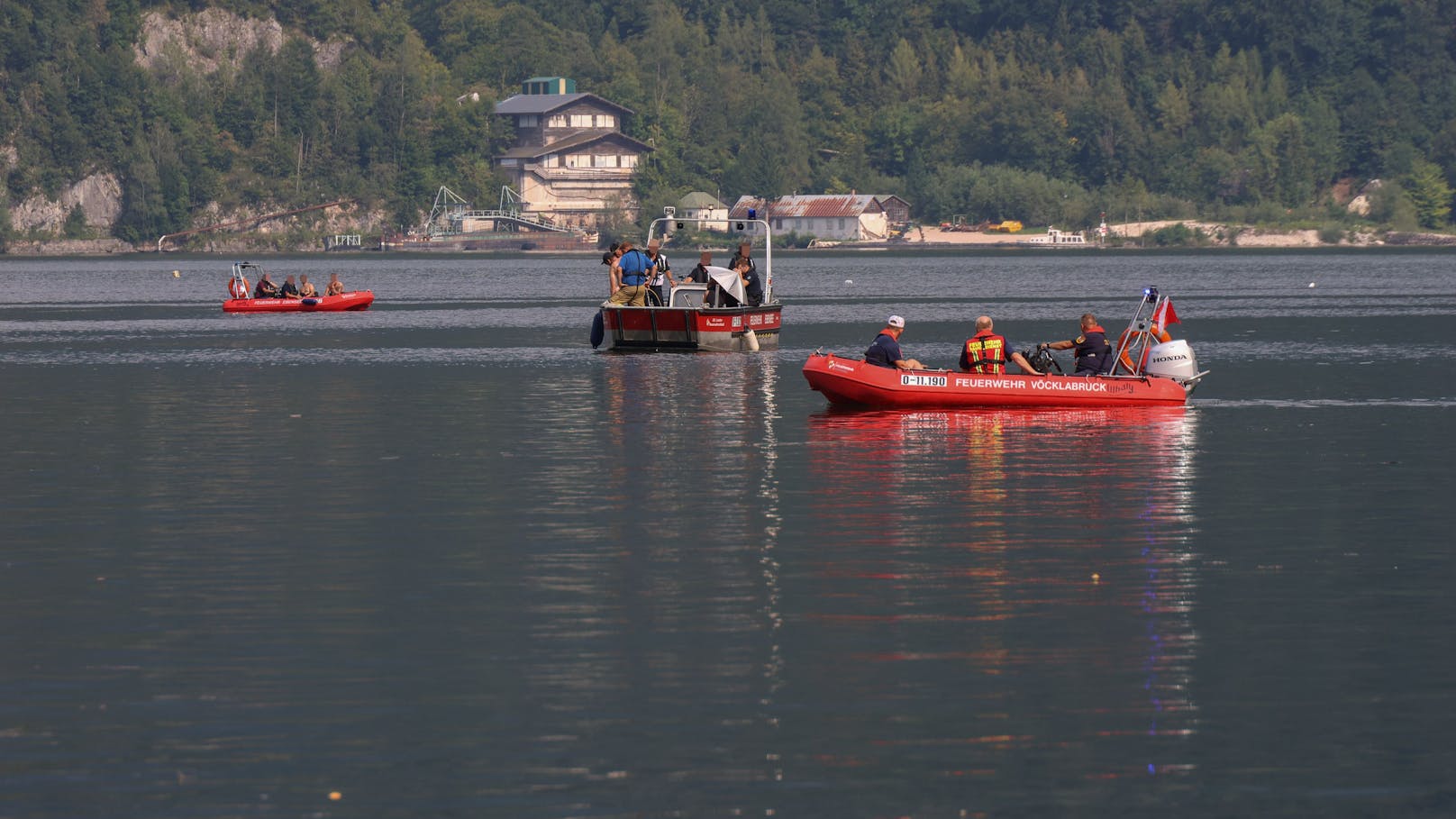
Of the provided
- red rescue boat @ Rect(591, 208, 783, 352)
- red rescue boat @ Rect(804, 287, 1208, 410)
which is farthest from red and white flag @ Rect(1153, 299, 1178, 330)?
red rescue boat @ Rect(591, 208, 783, 352)

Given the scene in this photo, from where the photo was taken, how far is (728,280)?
187 ft

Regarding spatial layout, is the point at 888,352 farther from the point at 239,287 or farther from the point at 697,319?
the point at 239,287

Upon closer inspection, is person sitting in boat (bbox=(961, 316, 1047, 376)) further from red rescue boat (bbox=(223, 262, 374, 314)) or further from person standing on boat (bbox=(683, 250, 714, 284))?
red rescue boat (bbox=(223, 262, 374, 314))

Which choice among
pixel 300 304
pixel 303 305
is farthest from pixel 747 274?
pixel 300 304

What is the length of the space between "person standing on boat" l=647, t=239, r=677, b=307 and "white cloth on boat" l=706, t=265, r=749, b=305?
1.18 m

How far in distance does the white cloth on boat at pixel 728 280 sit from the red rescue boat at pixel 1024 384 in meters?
16.4

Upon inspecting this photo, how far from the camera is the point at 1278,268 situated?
15912 centimetres

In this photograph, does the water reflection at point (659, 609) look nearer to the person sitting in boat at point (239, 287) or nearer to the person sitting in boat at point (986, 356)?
the person sitting in boat at point (986, 356)

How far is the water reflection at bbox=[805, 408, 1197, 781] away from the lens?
15.0m

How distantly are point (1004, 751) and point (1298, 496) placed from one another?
537 inches

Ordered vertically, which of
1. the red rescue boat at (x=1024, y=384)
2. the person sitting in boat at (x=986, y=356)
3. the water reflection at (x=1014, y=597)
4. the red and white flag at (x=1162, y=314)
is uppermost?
the red and white flag at (x=1162, y=314)

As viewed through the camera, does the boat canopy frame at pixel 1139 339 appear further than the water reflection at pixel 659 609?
Yes

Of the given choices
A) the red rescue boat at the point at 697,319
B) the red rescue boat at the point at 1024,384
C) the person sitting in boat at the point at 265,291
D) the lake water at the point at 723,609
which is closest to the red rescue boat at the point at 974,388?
the red rescue boat at the point at 1024,384

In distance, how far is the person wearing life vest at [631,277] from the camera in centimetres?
5666
